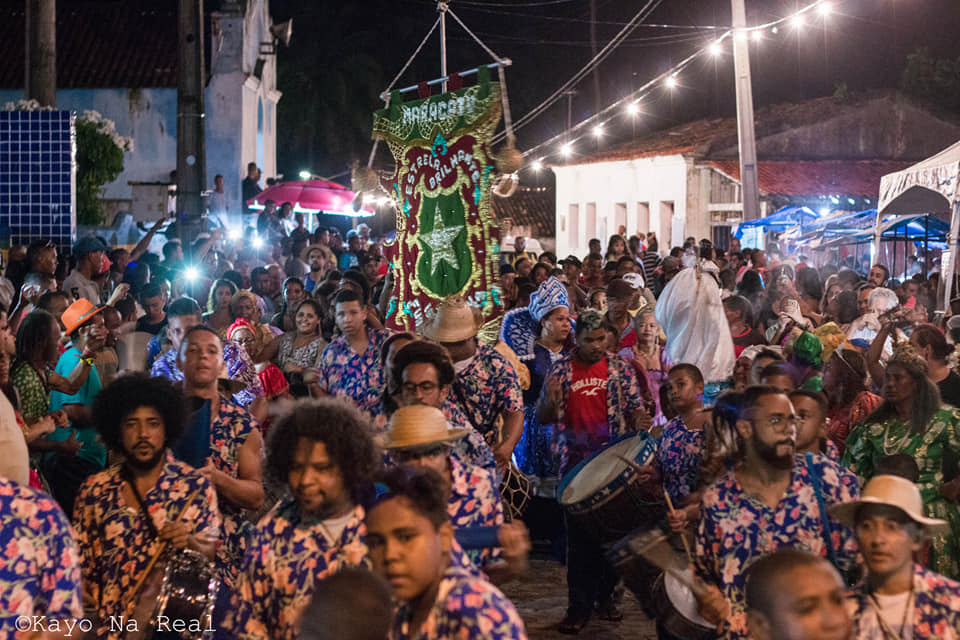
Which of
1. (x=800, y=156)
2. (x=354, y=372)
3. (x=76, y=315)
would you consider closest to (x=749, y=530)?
(x=354, y=372)

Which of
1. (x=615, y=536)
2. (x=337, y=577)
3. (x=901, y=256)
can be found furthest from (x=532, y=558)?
(x=901, y=256)

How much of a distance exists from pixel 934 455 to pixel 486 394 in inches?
96.7

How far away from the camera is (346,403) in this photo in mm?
4523

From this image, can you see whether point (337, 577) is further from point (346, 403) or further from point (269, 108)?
point (269, 108)

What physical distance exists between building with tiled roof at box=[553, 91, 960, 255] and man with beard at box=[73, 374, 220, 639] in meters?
31.7

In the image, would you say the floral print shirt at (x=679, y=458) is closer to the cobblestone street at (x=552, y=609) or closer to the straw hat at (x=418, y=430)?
the cobblestone street at (x=552, y=609)

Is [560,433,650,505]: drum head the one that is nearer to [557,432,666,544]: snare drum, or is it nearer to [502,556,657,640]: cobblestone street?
[557,432,666,544]: snare drum

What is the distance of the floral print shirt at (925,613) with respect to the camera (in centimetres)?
401

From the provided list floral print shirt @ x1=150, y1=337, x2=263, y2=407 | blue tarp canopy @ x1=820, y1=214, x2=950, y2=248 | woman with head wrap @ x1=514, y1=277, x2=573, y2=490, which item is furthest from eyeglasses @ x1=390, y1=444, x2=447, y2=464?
blue tarp canopy @ x1=820, y1=214, x2=950, y2=248

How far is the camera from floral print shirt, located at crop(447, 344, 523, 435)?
698cm

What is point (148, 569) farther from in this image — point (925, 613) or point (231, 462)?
point (925, 613)

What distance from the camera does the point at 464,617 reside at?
3150 mm

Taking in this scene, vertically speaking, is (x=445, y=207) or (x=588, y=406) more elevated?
(x=445, y=207)

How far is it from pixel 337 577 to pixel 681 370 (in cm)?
402
